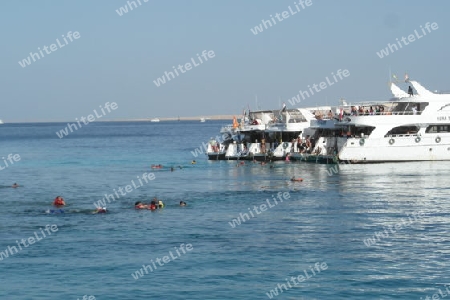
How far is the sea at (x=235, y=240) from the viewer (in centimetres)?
2641

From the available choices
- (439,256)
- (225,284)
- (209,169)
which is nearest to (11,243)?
(225,284)

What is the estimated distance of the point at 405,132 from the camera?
7162 cm

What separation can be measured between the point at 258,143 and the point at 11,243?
52664 millimetres

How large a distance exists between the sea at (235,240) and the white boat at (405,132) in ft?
28.4

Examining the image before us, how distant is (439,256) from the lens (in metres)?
29.9

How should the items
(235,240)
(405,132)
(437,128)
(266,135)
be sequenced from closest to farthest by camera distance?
(235,240)
(437,128)
(405,132)
(266,135)

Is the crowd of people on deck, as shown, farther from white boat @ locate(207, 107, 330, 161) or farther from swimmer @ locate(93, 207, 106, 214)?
swimmer @ locate(93, 207, 106, 214)

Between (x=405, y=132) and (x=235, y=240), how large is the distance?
41122 millimetres

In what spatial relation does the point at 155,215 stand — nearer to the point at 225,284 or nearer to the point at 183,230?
the point at 183,230

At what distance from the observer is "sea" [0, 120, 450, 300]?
26406mm

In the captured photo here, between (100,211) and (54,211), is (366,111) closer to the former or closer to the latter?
(100,211)

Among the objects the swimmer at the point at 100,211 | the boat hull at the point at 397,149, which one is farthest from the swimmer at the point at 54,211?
the boat hull at the point at 397,149

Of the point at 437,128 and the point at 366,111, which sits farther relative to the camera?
the point at 366,111

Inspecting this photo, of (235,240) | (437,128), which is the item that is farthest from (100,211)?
(437,128)
